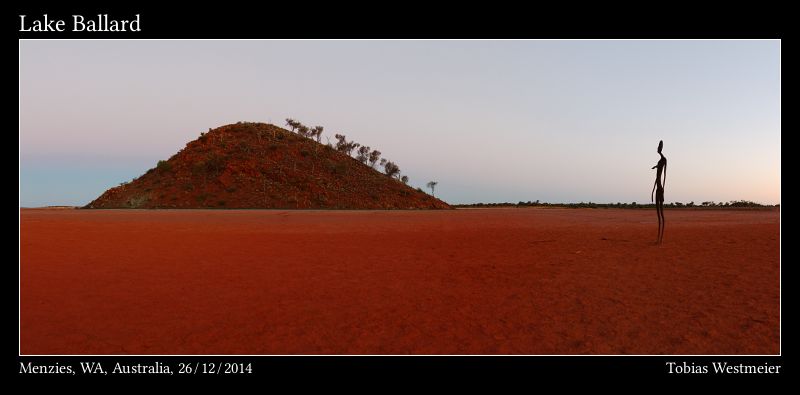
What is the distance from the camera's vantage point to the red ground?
5031 mm

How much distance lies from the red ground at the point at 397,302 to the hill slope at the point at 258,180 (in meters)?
52.6

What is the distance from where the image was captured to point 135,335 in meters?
5.25

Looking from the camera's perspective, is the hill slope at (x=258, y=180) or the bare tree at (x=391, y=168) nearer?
the hill slope at (x=258, y=180)

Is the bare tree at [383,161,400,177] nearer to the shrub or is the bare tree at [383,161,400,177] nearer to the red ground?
the shrub

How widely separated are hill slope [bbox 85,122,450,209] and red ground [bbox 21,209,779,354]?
173 feet

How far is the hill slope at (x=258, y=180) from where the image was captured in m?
62.7

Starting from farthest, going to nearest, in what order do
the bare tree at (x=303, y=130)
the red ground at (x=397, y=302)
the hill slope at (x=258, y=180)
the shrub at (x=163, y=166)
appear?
the bare tree at (x=303, y=130), the shrub at (x=163, y=166), the hill slope at (x=258, y=180), the red ground at (x=397, y=302)

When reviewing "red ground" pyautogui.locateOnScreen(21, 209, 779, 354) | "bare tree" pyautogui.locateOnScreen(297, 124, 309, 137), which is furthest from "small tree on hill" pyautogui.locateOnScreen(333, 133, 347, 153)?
"red ground" pyautogui.locateOnScreen(21, 209, 779, 354)

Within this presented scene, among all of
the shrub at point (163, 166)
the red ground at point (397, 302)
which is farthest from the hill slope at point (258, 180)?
the red ground at point (397, 302)

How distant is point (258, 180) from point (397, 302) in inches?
2576

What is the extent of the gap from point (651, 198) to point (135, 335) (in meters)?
15.2

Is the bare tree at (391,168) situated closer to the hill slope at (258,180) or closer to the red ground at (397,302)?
the hill slope at (258,180)

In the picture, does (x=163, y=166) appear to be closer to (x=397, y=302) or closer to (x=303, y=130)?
(x=303, y=130)

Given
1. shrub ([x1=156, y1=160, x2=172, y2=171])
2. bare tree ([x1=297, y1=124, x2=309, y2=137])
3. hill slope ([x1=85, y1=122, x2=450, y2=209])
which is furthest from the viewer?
bare tree ([x1=297, y1=124, x2=309, y2=137])
